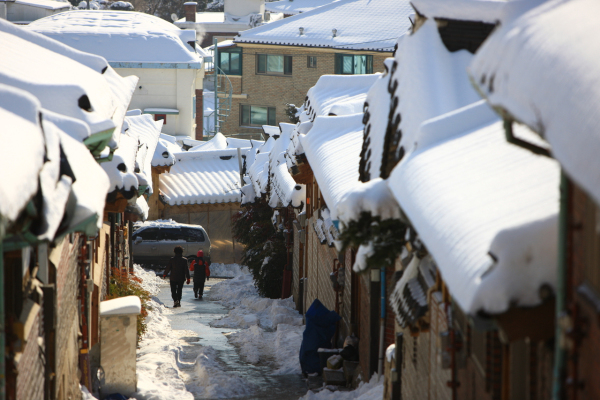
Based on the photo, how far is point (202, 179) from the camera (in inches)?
1187

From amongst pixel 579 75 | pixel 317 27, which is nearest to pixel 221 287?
pixel 579 75

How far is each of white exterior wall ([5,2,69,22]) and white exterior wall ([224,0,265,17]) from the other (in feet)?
57.3

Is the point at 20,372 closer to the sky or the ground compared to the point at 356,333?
closer to the sky

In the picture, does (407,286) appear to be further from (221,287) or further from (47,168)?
(221,287)

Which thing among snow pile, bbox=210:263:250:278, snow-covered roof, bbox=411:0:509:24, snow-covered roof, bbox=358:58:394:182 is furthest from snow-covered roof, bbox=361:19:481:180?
snow pile, bbox=210:263:250:278

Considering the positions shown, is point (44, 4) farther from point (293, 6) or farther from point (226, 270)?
point (226, 270)

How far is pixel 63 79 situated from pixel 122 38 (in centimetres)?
3199

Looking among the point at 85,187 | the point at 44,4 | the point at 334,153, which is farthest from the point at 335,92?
→ the point at 44,4

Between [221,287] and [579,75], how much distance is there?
20.7 meters

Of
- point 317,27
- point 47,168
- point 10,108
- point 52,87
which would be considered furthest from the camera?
point 317,27

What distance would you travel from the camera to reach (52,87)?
24.5 feet

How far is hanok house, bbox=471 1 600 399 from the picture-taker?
2.89m

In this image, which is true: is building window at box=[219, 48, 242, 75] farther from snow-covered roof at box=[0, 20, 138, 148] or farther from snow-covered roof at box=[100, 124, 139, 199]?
snow-covered roof at box=[100, 124, 139, 199]

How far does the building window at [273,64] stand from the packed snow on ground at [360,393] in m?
34.6
